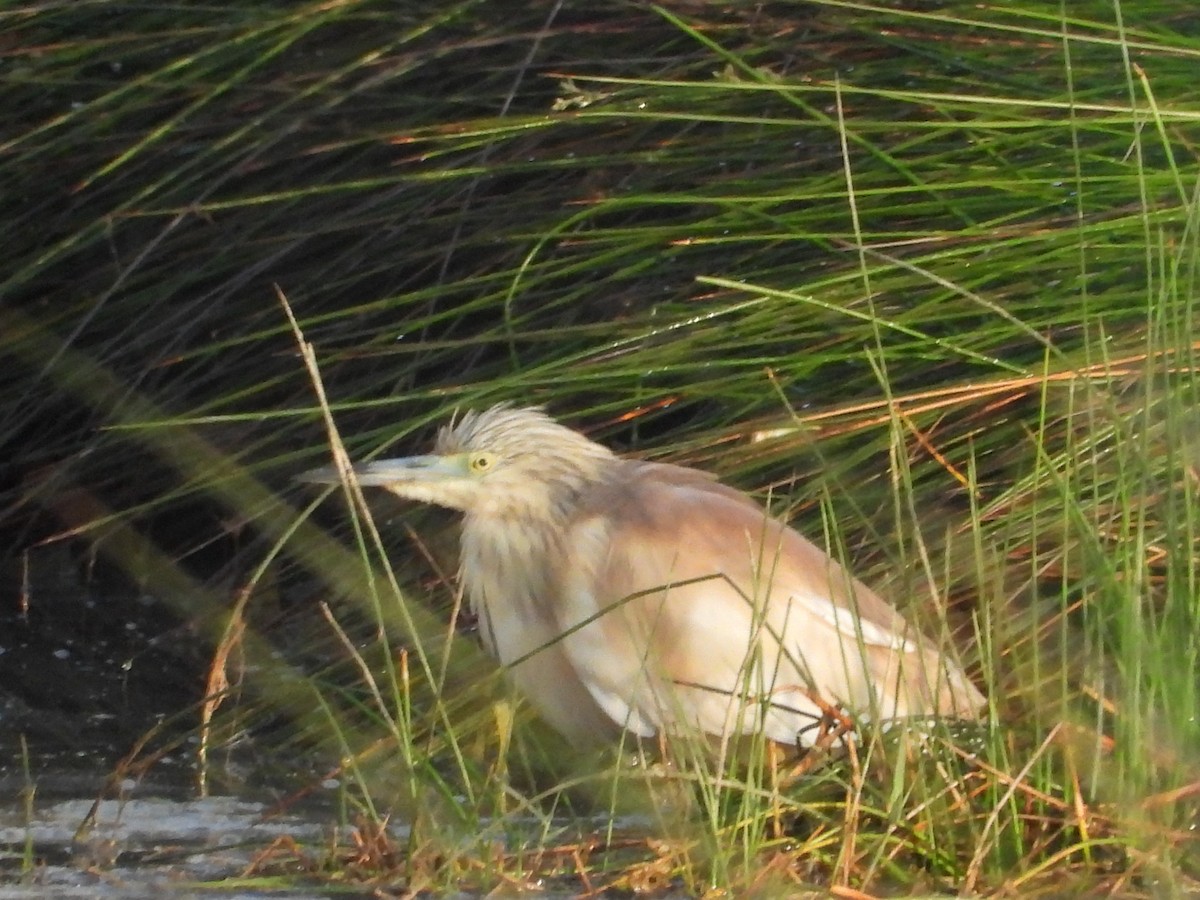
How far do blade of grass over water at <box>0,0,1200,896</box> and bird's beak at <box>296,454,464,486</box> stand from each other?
7 centimetres

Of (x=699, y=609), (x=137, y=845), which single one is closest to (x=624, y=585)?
(x=699, y=609)

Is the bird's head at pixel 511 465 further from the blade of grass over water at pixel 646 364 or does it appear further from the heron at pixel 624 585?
the blade of grass over water at pixel 646 364

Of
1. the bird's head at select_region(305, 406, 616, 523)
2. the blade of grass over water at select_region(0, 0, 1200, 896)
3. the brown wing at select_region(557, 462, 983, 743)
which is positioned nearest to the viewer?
the blade of grass over water at select_region(0, 0, 1200, 896)

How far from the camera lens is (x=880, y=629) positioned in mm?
3006

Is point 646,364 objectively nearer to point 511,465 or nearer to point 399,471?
point 511,465

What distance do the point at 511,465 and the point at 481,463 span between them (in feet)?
0.16

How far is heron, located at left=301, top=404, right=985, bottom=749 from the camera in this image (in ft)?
9.67

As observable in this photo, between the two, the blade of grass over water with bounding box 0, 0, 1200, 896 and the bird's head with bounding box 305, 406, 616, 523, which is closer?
the blade of grass over water with bounding box 0, 0, 1200, 896

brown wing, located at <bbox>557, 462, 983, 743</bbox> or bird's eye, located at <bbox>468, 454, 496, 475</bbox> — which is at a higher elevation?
bird's eye, located at <bbox>468, 454, 496, 475</bbox>

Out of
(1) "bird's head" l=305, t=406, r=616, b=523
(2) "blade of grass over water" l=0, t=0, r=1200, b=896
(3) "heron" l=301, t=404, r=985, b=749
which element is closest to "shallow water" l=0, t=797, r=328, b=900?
(2) "blade of grass over water" l=0, t=0, r=1200, b=896

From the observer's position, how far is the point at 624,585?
3.05 metres

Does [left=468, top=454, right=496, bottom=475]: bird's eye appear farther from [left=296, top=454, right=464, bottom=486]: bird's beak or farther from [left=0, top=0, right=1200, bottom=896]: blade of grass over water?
[left=0, top=0, right=1200, bottom=896]: blade of grass over water

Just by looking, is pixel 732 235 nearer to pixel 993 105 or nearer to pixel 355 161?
pixel 993 105

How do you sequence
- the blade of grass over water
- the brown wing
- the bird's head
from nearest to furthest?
the blade of grass over water
the brown wing
the bird's head
